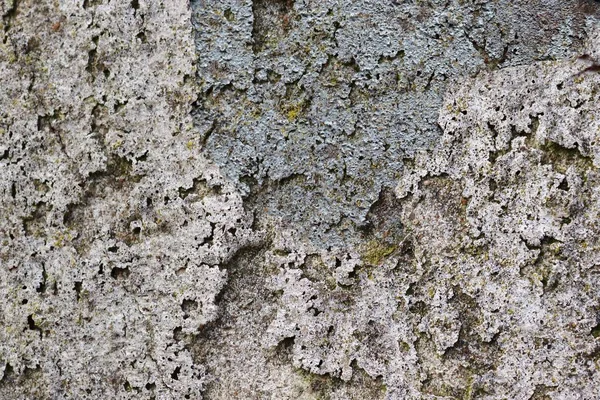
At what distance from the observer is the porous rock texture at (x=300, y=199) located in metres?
0.86

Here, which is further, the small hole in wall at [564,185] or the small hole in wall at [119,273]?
the small hole in wall at [119,273]

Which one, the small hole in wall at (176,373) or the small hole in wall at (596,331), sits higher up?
the small hole in wall at (596,331)

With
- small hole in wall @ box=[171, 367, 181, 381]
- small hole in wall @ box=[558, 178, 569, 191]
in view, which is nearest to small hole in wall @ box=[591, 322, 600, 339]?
small hole in wall @ box=[558, 178, 569, 191]

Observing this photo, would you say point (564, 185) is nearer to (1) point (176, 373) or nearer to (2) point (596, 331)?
(2) point (596, 331)

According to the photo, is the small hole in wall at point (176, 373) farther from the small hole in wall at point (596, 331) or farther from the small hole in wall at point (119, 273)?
the small hole in wall at point (596, 331)

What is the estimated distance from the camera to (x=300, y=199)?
3.11 feet

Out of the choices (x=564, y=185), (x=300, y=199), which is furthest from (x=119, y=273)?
(x=564, y=185)

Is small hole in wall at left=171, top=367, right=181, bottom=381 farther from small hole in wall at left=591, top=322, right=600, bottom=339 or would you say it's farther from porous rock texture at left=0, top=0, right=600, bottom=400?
small hole in wall at left=591, top=322, right=600, bottom=339

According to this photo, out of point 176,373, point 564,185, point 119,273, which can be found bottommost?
point 176,373

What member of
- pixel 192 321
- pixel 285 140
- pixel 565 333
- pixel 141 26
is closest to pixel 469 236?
pixel 565 333

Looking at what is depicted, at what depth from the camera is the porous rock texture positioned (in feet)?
2.83

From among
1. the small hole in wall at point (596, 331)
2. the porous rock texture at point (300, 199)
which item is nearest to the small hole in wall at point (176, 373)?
the porous rock texture at point (300, 199)

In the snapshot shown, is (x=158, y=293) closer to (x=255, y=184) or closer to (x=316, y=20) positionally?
(x=255, y=184)

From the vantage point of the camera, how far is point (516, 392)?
866mm
